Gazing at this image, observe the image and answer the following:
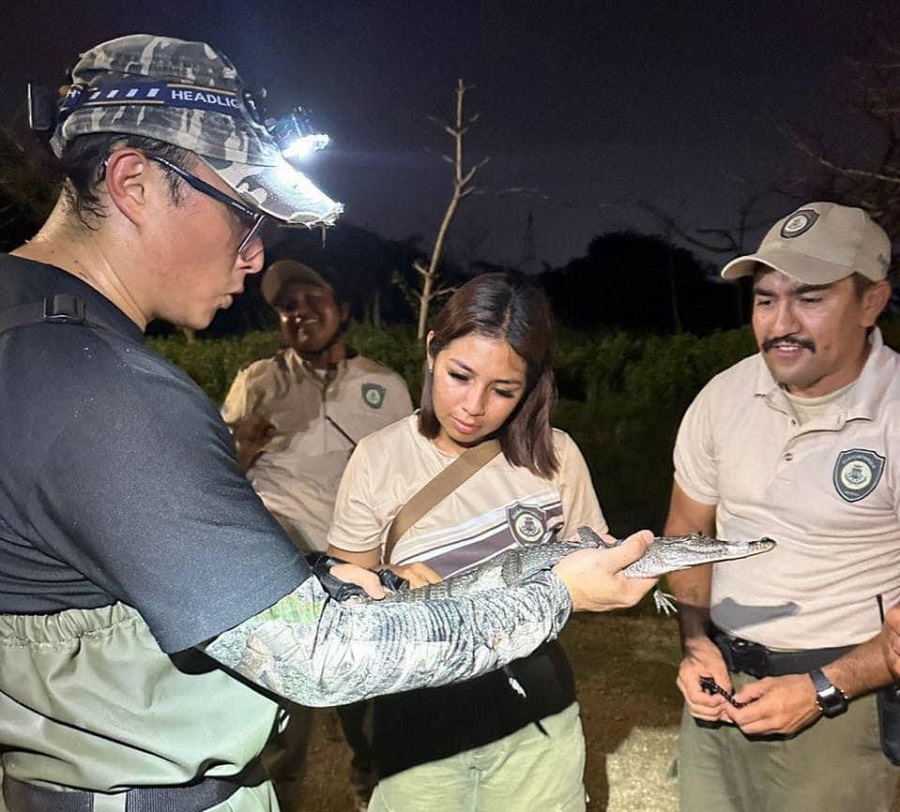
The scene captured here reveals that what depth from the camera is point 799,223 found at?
2268 millimetres

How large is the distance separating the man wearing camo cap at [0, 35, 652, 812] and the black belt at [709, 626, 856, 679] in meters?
1.06

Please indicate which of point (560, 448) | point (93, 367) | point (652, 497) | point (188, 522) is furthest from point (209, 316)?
point (652, 497)

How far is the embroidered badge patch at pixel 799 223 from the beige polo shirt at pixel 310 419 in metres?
1.84

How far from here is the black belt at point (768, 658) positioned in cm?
210

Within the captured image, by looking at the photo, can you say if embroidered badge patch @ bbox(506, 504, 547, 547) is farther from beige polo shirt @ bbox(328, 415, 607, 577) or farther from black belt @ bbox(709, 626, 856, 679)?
black belt @ bbox(709, 626, 856, 679)

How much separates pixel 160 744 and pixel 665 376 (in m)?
10.2

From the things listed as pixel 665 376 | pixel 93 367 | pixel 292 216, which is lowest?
pixel 665 376

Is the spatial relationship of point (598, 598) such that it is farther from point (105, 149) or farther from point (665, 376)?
point (665, 376)

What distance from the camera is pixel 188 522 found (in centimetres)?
102

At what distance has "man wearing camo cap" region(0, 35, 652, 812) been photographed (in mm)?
1018

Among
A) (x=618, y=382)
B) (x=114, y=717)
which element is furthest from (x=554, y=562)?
(x=618, y=382)

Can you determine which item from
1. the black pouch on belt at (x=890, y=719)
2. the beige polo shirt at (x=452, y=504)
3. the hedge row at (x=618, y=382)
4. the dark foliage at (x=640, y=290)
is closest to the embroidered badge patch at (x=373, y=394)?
the beige polo shirt at (x=452, y=504)

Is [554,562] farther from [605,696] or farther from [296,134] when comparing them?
[605,696]

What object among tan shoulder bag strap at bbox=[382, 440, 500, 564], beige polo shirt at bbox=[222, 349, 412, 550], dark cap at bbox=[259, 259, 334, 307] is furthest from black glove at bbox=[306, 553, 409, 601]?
dark cap at bbox=[259, 259, 334, 307]
